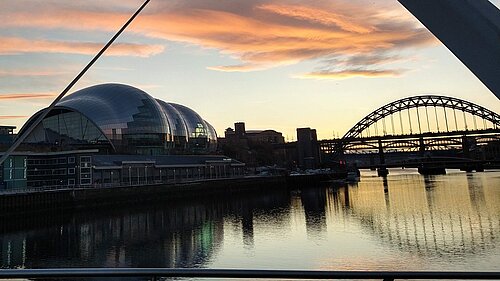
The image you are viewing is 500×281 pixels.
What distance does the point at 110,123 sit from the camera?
62344mm

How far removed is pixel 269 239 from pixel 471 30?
1838 centimetres

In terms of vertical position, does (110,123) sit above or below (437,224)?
above

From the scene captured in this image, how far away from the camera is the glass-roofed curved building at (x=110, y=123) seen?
62281 mm

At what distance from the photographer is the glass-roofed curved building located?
62281 millimetres

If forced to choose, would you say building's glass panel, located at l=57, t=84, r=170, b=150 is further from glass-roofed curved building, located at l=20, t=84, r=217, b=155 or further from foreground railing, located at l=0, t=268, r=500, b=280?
foreground railing, located at l=0, t=268, r=500, b=280

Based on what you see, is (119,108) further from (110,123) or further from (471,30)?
(471,30)

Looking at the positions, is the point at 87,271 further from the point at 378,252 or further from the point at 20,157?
the point at 20,157

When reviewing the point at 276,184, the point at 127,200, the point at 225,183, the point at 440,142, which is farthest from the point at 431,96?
the point at 127,200

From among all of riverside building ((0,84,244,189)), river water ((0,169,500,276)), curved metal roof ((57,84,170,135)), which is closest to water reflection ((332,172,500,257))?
river water ((0,169,500,276))

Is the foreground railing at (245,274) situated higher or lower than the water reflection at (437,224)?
higher

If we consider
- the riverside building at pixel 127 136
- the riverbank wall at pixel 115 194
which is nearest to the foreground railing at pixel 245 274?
the riverbank wall at pixel 115 194

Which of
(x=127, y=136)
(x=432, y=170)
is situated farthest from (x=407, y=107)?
(x=127, y=136)

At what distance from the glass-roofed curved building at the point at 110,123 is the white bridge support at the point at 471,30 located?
208ft

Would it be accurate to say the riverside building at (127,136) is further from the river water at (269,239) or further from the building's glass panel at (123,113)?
the river water at (269,239)
